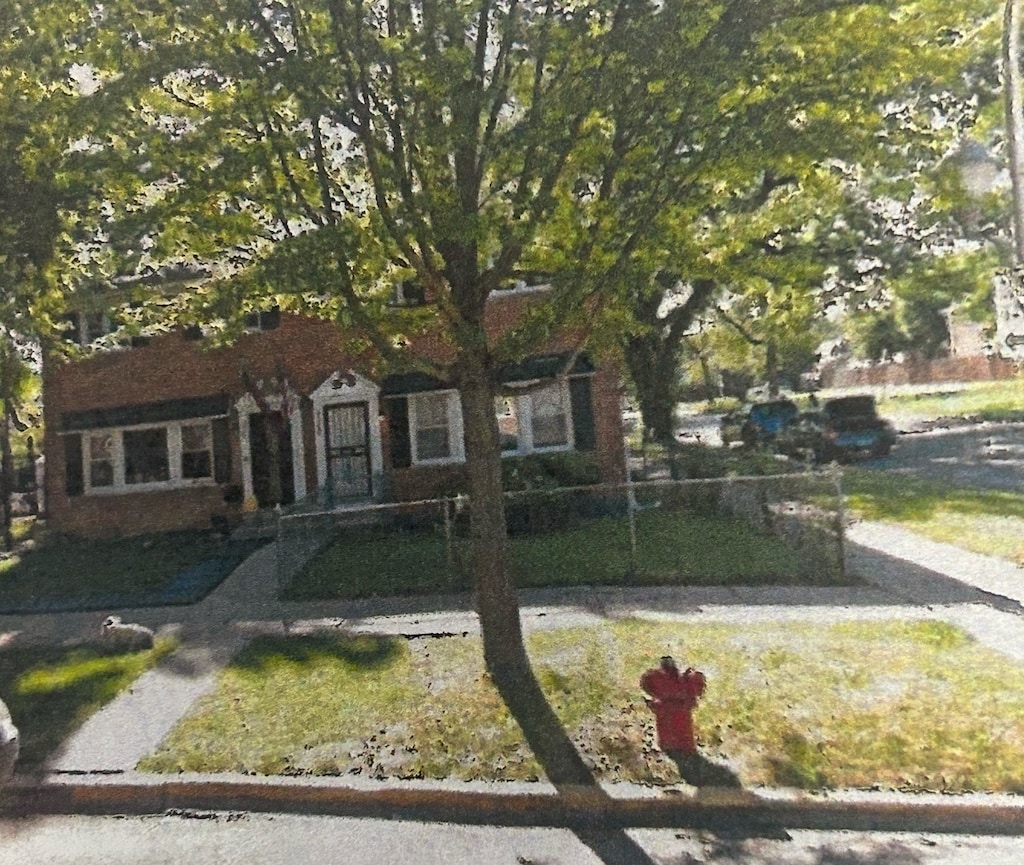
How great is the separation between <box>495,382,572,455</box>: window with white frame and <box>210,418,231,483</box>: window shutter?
397 cm

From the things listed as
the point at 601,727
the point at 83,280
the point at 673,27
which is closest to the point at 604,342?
the point at 673,27

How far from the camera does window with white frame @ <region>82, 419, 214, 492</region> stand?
10961 mm

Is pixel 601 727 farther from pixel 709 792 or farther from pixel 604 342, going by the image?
pixel 604 342

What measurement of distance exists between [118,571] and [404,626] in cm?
432

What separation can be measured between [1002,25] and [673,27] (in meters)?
2.98

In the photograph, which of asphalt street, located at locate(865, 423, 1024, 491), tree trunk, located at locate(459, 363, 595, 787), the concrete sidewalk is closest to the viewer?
the concrete sidewalk

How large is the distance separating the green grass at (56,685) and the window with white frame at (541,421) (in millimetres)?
5271

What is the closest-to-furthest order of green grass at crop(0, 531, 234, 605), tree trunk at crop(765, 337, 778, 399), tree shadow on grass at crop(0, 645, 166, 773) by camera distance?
tree shadow on grass at crop(0, 645, 166, 773), tree trunk at crop(765, 337, 778, 399), green grass at crop(0, 531, 234, 605)

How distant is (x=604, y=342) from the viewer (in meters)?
6.75

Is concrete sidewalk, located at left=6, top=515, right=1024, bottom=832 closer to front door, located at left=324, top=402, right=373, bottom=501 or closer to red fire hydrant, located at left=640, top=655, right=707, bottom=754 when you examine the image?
red fire hydrant, located at left=640, top=655, right=707, bottom=754

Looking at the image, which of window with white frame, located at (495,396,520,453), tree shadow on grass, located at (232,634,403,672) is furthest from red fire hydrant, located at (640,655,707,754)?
window with white frame, located at (495,396,520,453)

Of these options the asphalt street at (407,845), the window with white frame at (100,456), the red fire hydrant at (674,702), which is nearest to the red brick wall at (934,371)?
the red fire hydrant at (674,702)

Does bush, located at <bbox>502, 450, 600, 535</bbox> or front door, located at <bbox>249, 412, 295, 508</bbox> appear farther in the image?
front door, located at <bbox>249, 412, 295, 508</bbox>

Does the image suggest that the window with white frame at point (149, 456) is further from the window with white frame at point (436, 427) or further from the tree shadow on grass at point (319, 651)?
the tree shadow on grass at point (319, 651)
